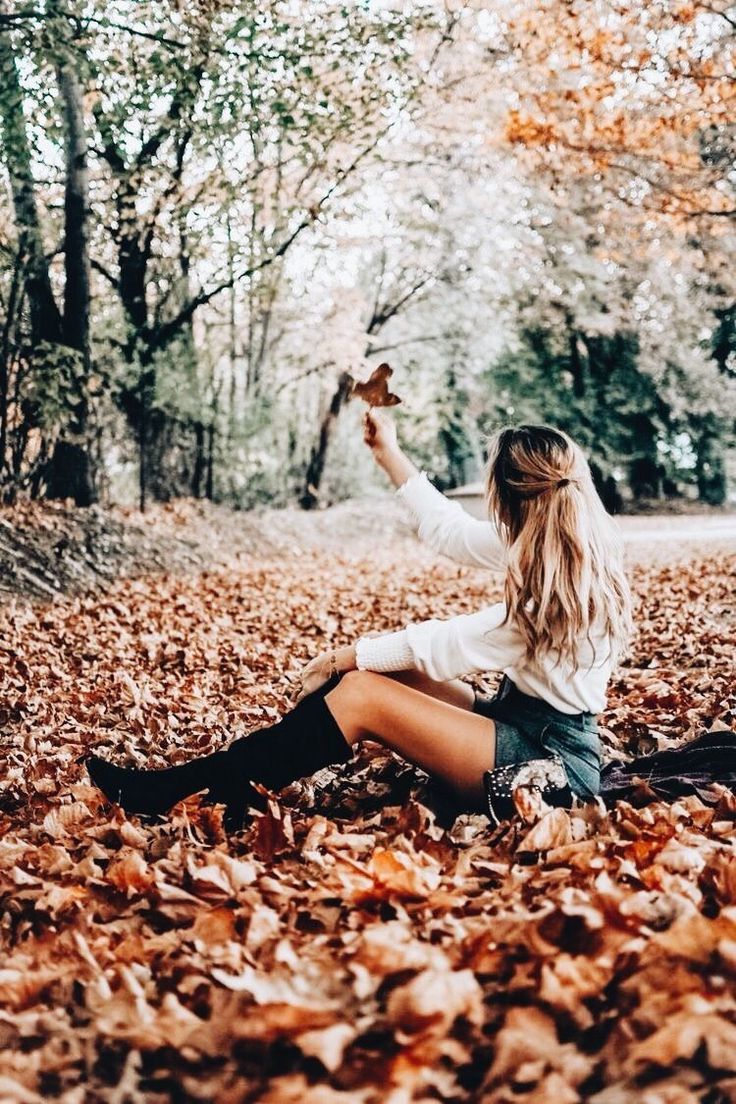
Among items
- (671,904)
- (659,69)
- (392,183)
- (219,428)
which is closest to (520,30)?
(659,69)

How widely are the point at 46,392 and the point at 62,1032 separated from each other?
9590 millimetres

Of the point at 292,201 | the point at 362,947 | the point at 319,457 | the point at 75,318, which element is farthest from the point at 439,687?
the point at 319,457

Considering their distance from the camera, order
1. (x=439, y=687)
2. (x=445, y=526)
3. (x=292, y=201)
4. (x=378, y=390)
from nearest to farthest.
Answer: (x=378, y=390) < (x=439, y=687) < (x=445, y=526) < (x=292, y=201)

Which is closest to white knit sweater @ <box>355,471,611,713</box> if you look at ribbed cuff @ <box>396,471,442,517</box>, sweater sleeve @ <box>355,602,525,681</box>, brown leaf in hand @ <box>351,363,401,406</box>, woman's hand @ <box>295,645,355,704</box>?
sweater sleeve @ <box>355,602,525,681</box>

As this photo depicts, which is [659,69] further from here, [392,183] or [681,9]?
[392,183]

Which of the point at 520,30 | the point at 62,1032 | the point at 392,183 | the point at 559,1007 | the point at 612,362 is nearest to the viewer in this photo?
the point at 559,1007

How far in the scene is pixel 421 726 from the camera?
3.20 meters

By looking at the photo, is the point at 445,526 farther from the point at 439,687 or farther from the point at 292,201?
the point at 292,201

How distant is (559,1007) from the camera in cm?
184

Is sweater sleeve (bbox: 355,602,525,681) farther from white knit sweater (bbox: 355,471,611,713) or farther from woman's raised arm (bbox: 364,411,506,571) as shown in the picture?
woman's raised arm (bbox: 364,411,506,571)

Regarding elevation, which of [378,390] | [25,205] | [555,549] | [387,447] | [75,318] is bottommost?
[555,549]

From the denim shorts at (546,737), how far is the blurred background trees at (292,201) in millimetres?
7962

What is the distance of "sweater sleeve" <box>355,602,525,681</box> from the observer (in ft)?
10.2

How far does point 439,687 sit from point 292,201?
440 inches
